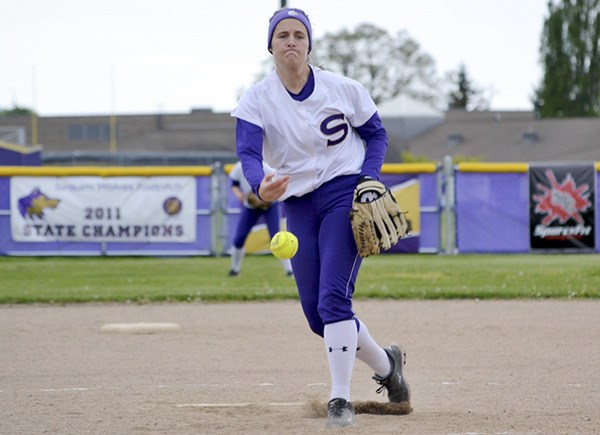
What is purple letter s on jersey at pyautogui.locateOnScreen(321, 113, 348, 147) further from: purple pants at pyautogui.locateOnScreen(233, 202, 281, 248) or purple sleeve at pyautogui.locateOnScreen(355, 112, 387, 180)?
purple pants at pyautogui.locateOnScreen(233, 202, 281, 248)

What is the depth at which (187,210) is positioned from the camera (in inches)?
703

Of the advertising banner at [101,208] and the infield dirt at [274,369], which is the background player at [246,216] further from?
the advertising banner at [101,208]

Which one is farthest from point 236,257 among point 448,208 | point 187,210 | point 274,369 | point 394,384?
point 394,384

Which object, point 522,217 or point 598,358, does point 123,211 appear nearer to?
point 522,217

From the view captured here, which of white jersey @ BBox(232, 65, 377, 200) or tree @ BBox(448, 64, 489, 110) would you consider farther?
tree @ BBox(448, 64, 489, 110)

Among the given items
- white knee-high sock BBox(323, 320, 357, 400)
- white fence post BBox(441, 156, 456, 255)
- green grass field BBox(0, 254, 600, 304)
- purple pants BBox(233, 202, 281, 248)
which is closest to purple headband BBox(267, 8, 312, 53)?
white knee-high sock BBox(323, 320, 357, 400)

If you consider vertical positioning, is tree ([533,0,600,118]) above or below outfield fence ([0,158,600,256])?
above

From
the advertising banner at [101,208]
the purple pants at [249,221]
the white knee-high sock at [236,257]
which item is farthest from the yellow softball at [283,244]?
the advertising banner at [101,208]

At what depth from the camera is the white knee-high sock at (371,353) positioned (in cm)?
536

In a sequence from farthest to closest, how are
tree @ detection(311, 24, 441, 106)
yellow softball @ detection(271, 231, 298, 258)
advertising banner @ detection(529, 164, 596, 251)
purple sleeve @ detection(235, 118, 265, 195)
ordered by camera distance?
1. tree @ detection(311, 24, 441, 106)
2. advertising banner @ detection(529, 164, 596, 251)
3. purple sleeve @ detection(235, 118, 265, 195)
4. yellow softball @ detection(271, 231, 298, 258)

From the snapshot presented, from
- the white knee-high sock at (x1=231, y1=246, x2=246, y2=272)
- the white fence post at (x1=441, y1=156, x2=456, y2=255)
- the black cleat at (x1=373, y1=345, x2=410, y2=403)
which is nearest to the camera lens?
the black cleat at (x1=373, y1=345, x2=410, y2=403)

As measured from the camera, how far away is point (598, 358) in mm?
7410

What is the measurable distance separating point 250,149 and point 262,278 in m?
8.71

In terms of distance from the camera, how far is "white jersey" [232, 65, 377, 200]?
5188mm
